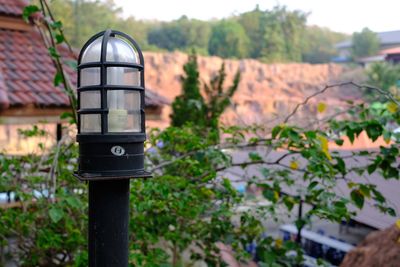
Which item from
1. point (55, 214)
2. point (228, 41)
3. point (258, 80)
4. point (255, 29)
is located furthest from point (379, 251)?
point (255, 29)

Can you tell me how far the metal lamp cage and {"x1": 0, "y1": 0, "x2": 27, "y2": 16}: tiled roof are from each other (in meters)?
3.42

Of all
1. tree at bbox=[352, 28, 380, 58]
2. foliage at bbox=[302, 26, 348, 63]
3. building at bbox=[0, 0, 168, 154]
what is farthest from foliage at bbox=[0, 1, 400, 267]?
foliage at bbox=[302, 26, 348, 63]

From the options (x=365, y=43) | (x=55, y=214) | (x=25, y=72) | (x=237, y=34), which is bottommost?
(x=55, y=214)

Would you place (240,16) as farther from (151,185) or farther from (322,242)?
(151,185)

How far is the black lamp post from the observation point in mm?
903

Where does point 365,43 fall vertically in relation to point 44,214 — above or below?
above

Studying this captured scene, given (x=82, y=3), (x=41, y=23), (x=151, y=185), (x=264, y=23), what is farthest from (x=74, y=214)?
(x=264, y=23)

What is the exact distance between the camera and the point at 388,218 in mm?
2686

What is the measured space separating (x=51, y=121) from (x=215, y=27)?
39.6 metres

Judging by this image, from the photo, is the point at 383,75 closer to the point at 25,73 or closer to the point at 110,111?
the point at 25,73

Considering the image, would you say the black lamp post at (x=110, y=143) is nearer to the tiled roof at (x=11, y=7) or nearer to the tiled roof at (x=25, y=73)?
the tiled roof at (x=25, y=73)

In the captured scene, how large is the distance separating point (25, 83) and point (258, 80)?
30365 mm

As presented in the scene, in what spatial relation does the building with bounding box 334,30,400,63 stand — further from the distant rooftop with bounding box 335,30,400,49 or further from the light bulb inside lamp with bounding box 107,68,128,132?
the light bulb inside lamp with bounding box 107,68,128,132

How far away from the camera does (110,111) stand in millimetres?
912
